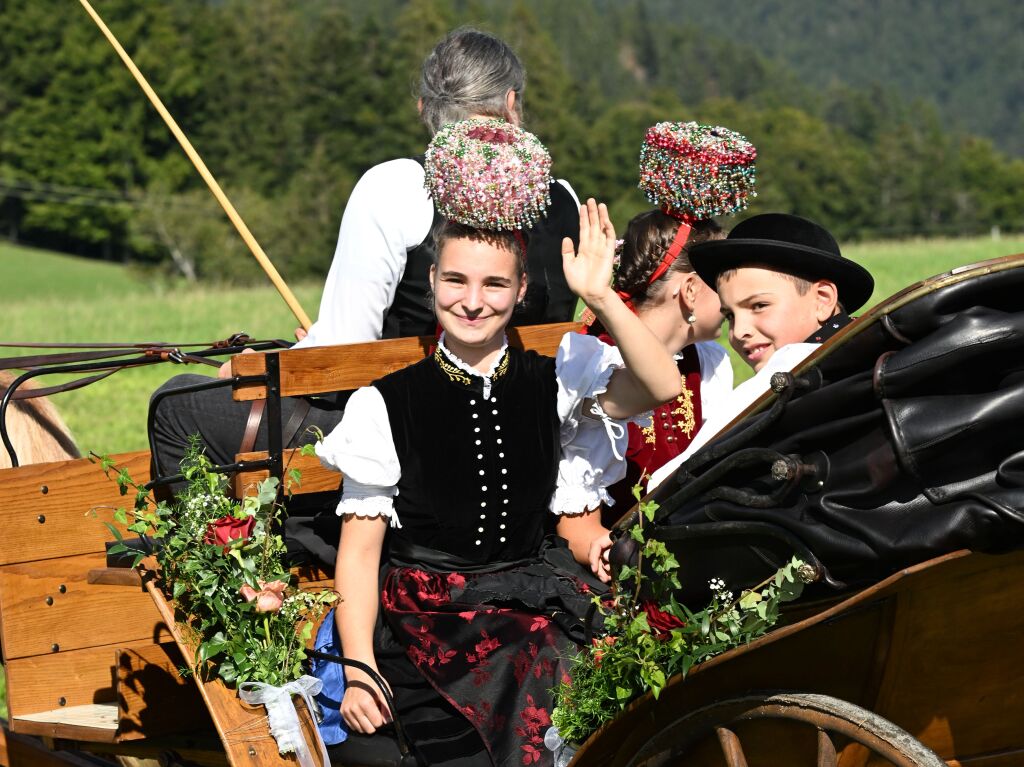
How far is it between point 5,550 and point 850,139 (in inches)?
3100

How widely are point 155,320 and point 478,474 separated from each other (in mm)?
18479

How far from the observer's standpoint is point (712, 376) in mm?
3982

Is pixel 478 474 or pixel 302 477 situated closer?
pixel 478 474

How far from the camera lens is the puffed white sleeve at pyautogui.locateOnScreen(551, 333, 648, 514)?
311cm

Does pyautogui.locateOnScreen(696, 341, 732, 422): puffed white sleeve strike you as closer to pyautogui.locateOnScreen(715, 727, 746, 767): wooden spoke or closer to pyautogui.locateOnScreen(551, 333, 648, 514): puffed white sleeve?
pyautogui.locateOnScreen(551, 333, 648, 514): puffed white sleeve

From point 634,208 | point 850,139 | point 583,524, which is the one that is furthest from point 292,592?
point 850,139

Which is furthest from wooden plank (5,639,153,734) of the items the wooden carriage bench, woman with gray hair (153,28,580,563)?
woman with gray hair (153,28,580,563)

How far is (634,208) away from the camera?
51.7m

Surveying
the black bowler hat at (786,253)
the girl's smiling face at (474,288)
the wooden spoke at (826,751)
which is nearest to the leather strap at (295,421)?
the girl's smiling face at (474,288)

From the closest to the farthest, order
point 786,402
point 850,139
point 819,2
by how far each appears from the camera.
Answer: point 786,402
point 850,139
point 819,2

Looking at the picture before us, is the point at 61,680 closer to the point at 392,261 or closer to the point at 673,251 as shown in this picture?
the point at 392,261

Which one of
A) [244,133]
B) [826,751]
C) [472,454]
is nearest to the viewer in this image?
[826,751]

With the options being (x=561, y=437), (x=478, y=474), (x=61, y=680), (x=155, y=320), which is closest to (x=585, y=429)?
(x=561, y=437)

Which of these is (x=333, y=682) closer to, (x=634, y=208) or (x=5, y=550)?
(x=5, y=550)
